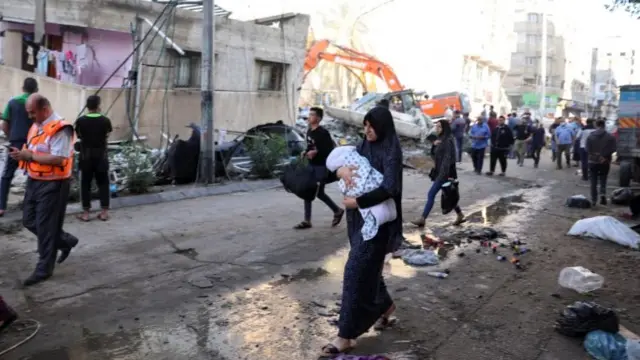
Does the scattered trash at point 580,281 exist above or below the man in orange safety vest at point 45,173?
below

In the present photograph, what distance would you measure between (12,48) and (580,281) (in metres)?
15.1

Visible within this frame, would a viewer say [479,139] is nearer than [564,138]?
Yes

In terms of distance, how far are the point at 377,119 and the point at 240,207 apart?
582 cm

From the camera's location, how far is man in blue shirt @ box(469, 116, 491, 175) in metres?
14.2

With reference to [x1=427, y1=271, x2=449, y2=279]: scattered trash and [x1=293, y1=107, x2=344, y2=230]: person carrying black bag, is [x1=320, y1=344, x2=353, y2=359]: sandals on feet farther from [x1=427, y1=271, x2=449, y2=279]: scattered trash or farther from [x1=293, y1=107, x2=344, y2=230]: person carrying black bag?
[x1=293, y1=107, x2=344, y2=230]: person carrying black bag

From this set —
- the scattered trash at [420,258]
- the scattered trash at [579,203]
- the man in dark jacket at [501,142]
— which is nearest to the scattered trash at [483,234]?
the scattered trash at [420,258]

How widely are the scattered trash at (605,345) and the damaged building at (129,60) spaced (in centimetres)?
1157

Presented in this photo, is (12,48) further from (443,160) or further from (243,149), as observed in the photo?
(443,160)

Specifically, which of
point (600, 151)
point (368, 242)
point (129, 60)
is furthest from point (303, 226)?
point (129, 60)

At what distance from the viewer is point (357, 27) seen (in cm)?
4594

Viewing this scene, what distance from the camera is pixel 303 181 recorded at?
727 centimetres

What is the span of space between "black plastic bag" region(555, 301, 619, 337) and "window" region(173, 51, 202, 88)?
1393 centimetres

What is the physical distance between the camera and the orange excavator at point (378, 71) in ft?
74.6

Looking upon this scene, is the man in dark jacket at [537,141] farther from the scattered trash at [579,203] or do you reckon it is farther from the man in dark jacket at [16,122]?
the man in dark jacket at [16,122]
